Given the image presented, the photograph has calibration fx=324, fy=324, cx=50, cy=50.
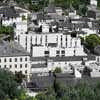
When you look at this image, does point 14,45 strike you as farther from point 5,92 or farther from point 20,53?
point 5,92

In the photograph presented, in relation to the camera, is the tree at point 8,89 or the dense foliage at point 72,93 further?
the tree at point 8,89

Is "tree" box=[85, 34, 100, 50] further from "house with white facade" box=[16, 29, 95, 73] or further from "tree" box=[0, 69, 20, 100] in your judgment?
"tree" box=[0, 69, 20, 100]

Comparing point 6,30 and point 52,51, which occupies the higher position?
point 52,51

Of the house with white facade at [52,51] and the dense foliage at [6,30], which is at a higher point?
the house with white facade at [52,51]

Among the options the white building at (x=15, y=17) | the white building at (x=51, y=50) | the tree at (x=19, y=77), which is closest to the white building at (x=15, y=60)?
the tree at (x=19, y=77)

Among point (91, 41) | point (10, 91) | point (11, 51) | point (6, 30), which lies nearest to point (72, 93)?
point (10, 91)

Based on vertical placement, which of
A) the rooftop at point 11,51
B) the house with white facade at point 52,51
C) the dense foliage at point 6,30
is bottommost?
the dense foliage at point 6,30

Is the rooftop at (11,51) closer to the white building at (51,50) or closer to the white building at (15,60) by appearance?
the white building at (15,60)

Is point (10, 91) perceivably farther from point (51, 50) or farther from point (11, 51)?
point (51, 50)

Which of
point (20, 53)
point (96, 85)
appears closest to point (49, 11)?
point (20, 53)

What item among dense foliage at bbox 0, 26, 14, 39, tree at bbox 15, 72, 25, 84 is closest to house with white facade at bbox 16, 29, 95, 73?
tree at bbox 15, 72, 25, 84

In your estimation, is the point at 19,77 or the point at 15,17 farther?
the point at 15,17
